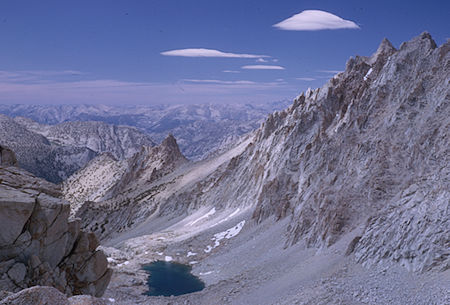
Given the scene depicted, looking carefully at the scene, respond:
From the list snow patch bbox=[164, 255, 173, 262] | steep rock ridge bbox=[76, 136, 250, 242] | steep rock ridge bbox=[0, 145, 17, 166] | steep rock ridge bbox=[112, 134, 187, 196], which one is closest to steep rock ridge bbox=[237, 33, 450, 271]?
snow patch bbox=[164, 255, 173, 262]

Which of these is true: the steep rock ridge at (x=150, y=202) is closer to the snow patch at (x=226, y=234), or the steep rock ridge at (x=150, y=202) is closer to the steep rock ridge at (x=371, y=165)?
the steep rock ridge at (x=371, y=165)

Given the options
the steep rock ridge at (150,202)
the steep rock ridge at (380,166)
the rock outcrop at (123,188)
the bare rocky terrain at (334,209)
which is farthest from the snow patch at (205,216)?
the rock outcrop at (123,188)

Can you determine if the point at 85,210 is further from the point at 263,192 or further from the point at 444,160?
the point at 444,160

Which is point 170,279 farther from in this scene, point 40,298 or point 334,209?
point 40,298

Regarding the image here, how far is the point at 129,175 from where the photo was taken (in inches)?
5581

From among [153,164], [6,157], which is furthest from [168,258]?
[153,164]

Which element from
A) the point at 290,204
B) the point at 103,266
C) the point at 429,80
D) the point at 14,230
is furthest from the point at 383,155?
the point at 14,230

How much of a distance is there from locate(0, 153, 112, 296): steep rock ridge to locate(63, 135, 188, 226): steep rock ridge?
3366 inches

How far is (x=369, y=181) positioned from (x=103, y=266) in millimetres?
29214

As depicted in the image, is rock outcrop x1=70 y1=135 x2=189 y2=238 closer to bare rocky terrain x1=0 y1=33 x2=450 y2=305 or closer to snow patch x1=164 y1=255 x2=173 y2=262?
bare rocky terrain x1=0 y1=33 x2=450 y2=305

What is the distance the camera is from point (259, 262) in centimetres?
5084

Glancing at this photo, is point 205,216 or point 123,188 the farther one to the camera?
point 123,188

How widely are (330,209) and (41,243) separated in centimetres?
2975

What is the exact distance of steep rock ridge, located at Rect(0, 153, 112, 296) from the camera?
20938 mm
